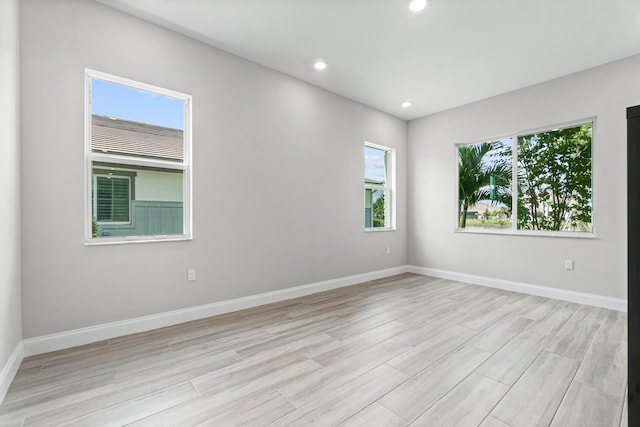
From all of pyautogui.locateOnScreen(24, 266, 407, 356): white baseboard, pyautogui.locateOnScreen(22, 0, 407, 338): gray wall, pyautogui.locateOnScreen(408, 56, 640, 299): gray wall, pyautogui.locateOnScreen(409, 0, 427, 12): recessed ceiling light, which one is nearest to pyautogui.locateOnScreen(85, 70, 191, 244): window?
pyautogui.locateOnScreen(22, 0, 407, 338): gray wall

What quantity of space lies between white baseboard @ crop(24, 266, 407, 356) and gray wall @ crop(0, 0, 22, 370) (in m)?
0.19

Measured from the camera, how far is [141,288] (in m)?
2.68

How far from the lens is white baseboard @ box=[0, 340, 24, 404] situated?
5.62 ft

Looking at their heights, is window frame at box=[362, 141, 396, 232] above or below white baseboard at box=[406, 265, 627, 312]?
above

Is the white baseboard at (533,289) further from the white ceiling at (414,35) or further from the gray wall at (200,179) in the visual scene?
the white ceiling at (414,35)

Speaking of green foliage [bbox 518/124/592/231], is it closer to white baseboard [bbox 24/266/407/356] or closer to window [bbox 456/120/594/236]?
window [bbox 456/120/594/236]

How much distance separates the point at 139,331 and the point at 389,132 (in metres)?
4.66

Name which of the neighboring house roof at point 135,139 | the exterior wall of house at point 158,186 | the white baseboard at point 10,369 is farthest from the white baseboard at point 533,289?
the white baseboard at point 10,369

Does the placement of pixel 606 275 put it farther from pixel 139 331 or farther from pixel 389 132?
pixel 139 331

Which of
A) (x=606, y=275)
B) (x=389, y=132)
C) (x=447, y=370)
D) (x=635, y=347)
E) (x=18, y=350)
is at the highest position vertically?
(x=389, y=132)

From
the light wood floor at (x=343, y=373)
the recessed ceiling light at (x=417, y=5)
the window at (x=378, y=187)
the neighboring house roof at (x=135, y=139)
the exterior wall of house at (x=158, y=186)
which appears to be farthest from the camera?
the window at (x=378, y=187)

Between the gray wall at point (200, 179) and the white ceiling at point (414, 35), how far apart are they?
1.05ft

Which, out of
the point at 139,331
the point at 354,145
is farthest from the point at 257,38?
the point at 139,331

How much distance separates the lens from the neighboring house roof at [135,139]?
8.44 feet
